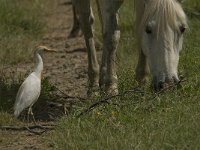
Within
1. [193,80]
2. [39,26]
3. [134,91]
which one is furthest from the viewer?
[39,26]

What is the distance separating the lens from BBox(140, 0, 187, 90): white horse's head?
6.13 metres

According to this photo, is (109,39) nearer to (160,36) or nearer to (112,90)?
(112,90)

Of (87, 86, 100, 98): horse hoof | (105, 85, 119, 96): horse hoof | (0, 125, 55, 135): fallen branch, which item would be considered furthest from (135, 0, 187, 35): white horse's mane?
(0, 125, 55, 135): fallen branch

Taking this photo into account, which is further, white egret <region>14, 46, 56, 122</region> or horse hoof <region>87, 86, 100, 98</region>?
horse hoof <region>87, 86, 100, 98</region>

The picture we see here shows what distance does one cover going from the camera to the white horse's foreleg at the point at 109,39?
7.08 meters

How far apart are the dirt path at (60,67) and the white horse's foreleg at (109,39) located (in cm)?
51

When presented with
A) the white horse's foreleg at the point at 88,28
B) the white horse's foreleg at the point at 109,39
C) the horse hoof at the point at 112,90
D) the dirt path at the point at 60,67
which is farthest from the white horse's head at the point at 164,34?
the white horse's foreleg at the point at 88,28

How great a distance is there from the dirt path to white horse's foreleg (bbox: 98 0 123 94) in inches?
20.0

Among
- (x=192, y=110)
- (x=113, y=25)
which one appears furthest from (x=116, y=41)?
(x=192, y=110)

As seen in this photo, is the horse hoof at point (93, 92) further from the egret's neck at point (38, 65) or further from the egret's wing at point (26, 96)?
the egret's wing at point (26, 96)

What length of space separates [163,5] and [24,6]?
748cm

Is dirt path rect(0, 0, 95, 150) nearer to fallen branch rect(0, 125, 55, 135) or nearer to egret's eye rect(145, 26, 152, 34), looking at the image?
fallen branch rect(0, 125, 55, 135)

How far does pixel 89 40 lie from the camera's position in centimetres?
803

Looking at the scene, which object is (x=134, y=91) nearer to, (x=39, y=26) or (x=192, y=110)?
(x=192, y=110)
